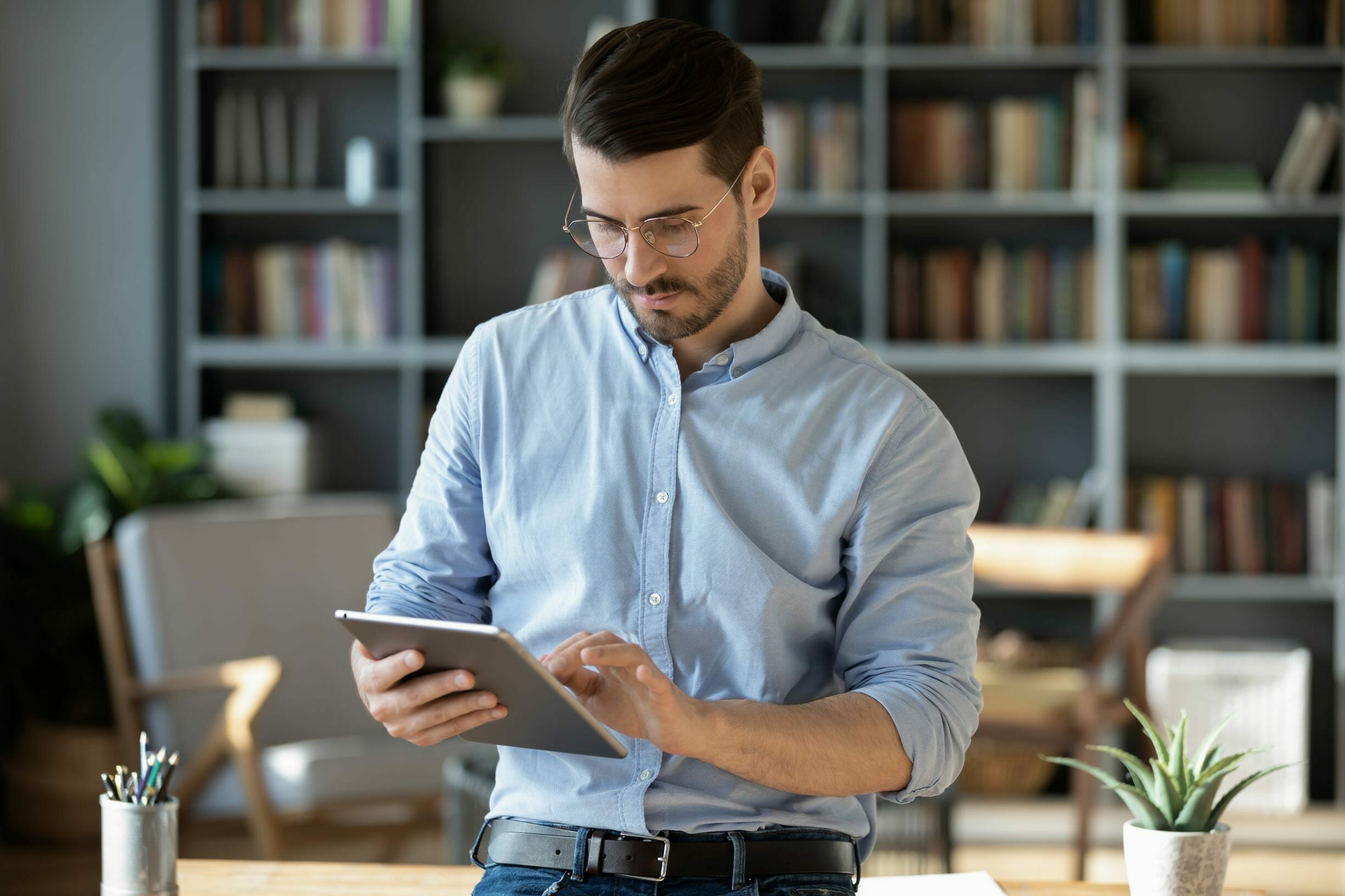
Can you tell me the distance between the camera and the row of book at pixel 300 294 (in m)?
4.08

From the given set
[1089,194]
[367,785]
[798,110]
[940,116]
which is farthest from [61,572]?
[1089,194]

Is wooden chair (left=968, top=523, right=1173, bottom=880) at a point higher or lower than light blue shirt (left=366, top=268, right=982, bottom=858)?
lower

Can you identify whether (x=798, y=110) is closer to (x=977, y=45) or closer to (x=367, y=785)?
(x=977, y=45)

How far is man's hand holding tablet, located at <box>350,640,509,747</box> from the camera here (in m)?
1.23

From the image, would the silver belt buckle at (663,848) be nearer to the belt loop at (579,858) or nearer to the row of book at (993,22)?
the belt loop at (579,858)

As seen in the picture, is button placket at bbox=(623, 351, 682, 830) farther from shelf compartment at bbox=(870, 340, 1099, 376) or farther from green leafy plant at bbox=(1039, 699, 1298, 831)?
shelf compartment at bbox=(870, 340, 1099, 376)

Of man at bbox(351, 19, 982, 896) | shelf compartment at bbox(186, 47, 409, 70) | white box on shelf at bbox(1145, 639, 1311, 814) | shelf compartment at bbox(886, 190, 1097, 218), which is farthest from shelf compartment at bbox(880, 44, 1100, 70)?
man at bbox(351, 19, 982, 896)

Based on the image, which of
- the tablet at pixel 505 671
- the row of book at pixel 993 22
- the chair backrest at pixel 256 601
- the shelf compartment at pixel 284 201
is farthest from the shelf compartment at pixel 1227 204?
the tablet at pixel 505 671

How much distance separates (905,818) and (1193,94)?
7.78 feet

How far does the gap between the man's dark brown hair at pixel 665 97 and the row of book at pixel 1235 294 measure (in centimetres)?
284

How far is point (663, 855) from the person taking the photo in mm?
1369

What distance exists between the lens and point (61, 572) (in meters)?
3.70

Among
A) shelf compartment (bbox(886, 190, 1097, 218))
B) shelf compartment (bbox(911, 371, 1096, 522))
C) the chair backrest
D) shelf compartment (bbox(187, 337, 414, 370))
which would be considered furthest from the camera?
shelf compartment (bbox(911, 371, 1096, 522))

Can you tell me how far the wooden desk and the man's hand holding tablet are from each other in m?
0.43
